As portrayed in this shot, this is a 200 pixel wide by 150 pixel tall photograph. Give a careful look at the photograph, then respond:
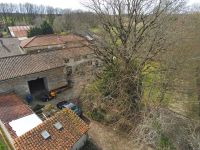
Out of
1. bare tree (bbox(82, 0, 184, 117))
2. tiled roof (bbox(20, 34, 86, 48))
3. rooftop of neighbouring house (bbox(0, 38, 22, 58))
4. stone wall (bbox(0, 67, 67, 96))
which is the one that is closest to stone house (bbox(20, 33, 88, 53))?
tiled roof (bbox(20, 34, 86, 48))

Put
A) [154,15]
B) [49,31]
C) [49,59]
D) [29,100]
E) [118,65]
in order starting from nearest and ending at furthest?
[154,15] → [118,65] → [29,100] → [49,59] → [49,31]

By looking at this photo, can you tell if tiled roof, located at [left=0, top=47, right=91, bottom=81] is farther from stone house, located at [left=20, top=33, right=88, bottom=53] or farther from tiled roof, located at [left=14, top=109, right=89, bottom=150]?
stone house, located at [left=20, top=33, right=88, bottom=53]

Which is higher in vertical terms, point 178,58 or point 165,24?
point 165,24

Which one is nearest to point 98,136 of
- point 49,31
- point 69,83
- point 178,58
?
point 178,58

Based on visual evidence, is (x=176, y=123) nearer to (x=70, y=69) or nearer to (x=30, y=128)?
(x=30, y=128)

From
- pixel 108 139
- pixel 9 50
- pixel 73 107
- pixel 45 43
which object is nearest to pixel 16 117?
pixel 73 107

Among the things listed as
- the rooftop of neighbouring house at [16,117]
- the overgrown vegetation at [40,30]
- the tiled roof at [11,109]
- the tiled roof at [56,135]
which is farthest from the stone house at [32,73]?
the overgrown vegetation at [40,30]

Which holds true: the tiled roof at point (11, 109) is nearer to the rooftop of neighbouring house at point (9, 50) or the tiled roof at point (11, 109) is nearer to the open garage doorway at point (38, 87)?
the open garage doorway at point (38, 87)
